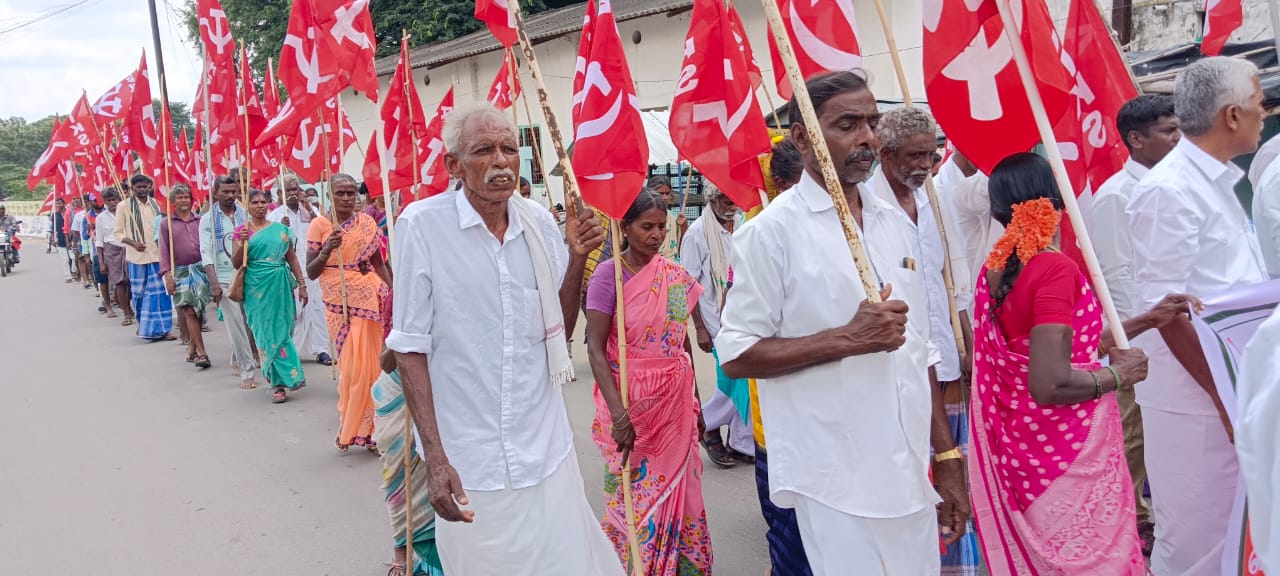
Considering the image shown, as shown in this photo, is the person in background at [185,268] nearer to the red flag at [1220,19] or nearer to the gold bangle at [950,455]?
the gold bangle at [950,455]

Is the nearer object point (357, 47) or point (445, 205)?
point (445, 205)

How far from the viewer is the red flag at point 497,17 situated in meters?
5.25

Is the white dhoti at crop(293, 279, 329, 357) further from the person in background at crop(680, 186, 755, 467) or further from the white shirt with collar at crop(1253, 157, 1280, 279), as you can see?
the white shirt with collar at crop(1253, 157, 1280, 279)

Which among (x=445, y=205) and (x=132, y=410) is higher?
(x=445, y=205)

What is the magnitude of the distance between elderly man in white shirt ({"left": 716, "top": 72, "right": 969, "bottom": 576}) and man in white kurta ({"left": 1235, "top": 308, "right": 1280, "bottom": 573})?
2.84 ft

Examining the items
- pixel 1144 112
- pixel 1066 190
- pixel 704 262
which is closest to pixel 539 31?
pixel 704 262

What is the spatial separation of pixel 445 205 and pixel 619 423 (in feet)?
3.75

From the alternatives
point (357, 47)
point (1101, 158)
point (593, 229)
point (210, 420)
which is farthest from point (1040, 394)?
point (210, 420)

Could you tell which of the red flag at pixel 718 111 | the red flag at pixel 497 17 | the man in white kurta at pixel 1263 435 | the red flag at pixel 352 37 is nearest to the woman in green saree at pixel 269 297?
the red flag at pixel 352 37

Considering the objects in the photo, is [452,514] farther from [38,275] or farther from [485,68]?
[38,275]

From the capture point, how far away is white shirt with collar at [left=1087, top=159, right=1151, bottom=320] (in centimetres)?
380

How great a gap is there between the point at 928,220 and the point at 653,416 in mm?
1367

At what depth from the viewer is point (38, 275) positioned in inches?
973

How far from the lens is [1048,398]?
2.69m
